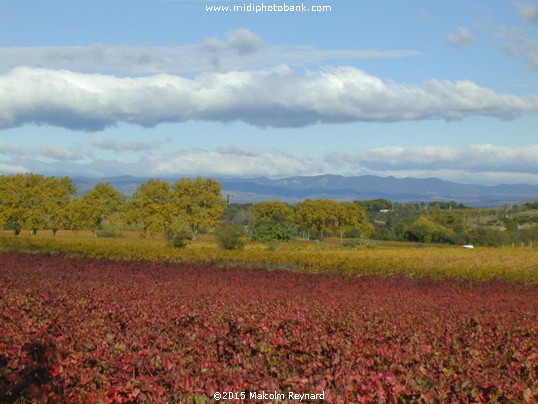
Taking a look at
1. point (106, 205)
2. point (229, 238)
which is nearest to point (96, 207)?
point (106, 205)

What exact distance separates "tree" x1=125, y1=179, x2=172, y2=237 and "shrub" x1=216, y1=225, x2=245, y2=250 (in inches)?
1189

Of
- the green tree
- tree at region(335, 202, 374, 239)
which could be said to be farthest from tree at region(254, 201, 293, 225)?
the green tree

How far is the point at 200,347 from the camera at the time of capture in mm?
7176

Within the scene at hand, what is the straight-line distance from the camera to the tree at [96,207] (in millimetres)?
73188

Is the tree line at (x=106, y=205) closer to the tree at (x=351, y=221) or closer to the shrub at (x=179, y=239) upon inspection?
the tree at (x=351, y=221)

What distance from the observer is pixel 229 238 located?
40938 mm

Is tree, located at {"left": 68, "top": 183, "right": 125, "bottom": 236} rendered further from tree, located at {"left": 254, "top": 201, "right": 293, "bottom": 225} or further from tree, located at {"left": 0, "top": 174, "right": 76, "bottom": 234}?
tree, located at {"left": 254, "top": 201, "right": 293, "bottom": 225}

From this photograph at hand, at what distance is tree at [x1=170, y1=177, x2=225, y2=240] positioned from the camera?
7362cm

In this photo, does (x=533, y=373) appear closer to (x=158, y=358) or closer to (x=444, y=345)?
(x=444, y=345)

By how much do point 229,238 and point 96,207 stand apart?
37.1m

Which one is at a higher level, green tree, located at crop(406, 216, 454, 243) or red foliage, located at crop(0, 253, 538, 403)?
red foliage, located at crop(0, 253, 538, 403)

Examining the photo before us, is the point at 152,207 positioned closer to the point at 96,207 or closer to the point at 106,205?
the point at 106,205

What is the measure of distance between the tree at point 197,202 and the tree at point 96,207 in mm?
6601

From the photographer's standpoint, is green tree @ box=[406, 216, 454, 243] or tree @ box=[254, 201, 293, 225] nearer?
green tree @ box=[406, 216, 454, 243]
